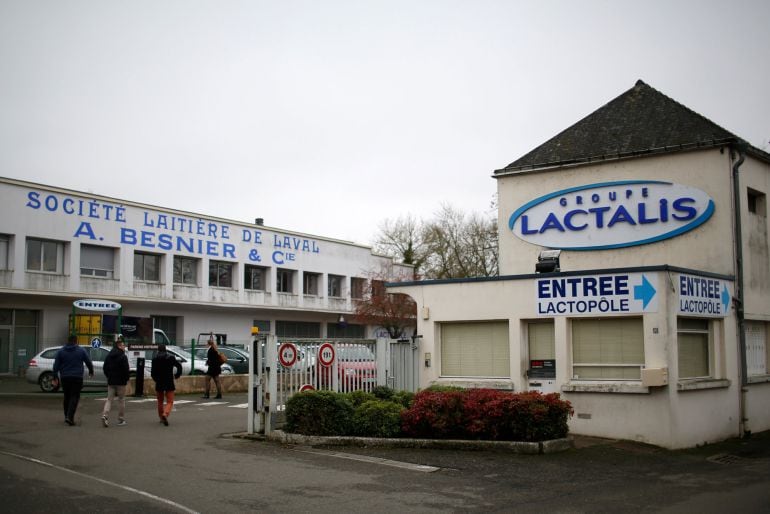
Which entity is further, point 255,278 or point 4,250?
point 255,278

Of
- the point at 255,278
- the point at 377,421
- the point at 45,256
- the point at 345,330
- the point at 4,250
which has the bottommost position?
the point at 377,421

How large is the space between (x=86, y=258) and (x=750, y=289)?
31.0 m

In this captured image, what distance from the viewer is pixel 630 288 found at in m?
16.0

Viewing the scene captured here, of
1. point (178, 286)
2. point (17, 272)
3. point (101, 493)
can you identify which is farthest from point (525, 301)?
point (178, 286)

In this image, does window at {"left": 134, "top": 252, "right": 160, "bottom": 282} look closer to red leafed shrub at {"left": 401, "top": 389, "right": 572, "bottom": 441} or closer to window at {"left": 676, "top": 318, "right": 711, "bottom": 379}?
red leafed shrub at {"left": 401, "top": 389, "right": 572, "bottom": 441}

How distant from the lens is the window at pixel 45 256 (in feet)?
124

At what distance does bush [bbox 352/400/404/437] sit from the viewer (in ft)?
48.8

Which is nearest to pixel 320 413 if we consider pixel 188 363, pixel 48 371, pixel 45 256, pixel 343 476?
pixel 343 476

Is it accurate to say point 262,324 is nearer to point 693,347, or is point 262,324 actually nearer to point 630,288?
point 693,347

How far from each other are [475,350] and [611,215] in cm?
513

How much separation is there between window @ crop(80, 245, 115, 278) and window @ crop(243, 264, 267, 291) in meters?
9.09

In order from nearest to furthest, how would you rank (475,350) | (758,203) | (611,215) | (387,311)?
(475,350), (611,215), (758,203), (387,311)

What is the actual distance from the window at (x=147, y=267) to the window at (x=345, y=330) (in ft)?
49.1

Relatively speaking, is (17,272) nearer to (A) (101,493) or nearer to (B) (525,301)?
(B) (525,301)
